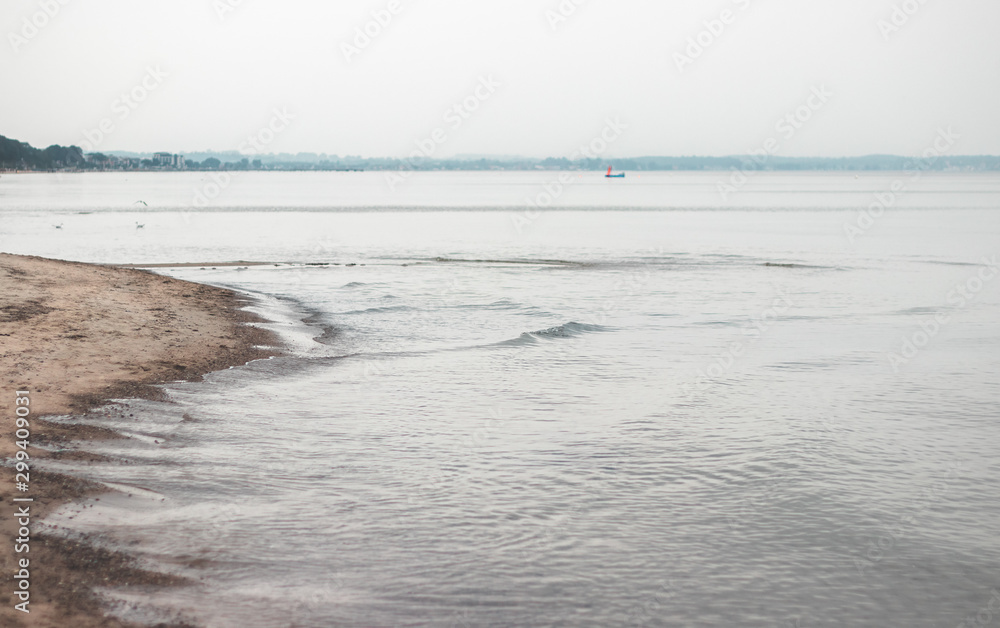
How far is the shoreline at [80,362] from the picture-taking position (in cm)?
704

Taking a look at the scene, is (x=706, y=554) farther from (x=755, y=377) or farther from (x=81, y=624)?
(x=755, y=377)

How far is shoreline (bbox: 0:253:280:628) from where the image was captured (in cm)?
704

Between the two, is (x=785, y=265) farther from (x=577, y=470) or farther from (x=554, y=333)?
(x=577, y=470)

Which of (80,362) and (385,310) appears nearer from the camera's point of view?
(80,362)

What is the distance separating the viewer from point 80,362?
14.4 m

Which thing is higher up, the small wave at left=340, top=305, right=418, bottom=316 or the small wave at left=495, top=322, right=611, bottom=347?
the small wave at left=495, top=322, right=611, bottom=347

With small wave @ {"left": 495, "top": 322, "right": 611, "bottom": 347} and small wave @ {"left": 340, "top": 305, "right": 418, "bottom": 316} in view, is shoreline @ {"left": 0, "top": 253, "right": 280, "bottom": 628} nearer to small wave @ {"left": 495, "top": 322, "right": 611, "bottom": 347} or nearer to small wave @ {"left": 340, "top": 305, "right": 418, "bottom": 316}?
small wave @ {"left": 340, "top": 305, "right": 418, "bottom": 316}

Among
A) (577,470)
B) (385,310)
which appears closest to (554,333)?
(385,310)

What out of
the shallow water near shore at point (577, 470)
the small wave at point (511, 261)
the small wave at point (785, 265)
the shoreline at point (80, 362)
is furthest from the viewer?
the small wave at point (511, 261)

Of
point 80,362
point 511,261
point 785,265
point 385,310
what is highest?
point 80,362

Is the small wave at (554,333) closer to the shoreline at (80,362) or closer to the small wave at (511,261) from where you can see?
the shoreline at (80,362)

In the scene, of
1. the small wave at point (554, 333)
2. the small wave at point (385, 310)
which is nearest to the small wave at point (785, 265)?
the small wave at point (554, 333)

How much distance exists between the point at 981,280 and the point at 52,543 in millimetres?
35567

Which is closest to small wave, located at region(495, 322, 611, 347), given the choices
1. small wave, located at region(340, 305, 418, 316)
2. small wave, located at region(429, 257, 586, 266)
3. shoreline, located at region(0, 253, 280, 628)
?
small wave, located at region(340, 305, 418, 316)
